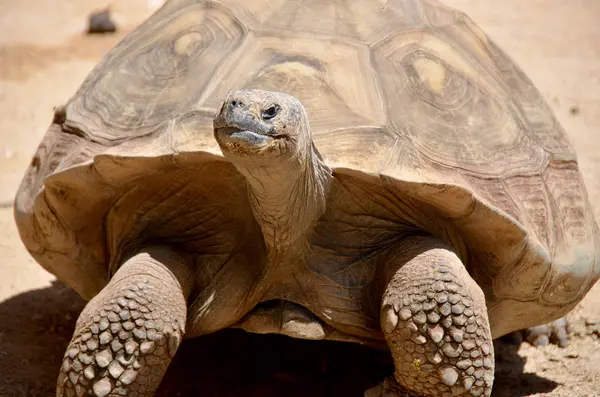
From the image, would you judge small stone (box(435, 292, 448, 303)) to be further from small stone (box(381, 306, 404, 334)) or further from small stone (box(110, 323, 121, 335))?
small stone (box(110, 323, 121, 335))

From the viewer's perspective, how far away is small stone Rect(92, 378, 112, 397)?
10.8ft

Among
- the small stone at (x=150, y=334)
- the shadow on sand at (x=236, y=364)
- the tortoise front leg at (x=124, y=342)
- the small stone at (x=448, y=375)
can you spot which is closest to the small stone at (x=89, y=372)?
the tortoise front leg at (x=124, y=342)

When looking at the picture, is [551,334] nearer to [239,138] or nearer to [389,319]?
[389,319]

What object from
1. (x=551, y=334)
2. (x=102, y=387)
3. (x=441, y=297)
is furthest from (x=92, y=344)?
(x=551, y=334)

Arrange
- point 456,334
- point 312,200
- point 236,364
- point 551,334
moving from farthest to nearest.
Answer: point 551,334 < point 236,364 < point 312,200 < point 456,334

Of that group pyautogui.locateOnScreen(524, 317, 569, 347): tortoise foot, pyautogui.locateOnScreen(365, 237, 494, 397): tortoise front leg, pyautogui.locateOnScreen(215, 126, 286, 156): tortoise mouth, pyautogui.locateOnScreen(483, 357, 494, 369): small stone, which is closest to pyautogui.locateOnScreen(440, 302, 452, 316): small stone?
pyautogui.locateOnScreen(365, 237, 494, 397): tortoise front leg

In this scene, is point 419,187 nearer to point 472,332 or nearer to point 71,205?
point 472,332

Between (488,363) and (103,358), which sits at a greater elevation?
(488,363)

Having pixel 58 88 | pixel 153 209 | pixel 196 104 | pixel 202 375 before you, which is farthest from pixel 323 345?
pixel 58 88

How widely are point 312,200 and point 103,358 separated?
901 mm

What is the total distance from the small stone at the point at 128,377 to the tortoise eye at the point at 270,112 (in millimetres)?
1046

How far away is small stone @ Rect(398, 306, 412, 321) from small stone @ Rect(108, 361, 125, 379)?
3.21 feet

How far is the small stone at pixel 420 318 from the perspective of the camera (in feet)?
10.7

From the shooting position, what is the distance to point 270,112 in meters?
2.95
